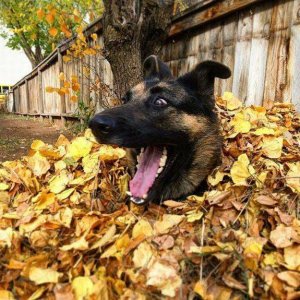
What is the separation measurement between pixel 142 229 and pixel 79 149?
5.46 ft

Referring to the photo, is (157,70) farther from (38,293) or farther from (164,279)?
(38,293)

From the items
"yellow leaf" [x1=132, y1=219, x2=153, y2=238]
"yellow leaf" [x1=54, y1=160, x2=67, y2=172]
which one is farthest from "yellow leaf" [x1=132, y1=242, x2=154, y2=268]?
"yellow leaf" [x1=54, y1=160, x2=67, y2=172]

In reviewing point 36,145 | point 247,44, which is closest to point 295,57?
point 247,44

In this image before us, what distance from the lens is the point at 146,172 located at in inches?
109

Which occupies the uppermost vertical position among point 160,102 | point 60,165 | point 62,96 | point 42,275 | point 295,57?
point 295,57

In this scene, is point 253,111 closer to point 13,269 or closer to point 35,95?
point 13,269

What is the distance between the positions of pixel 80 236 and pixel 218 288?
891 millimetres

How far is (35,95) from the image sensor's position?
61.8 ft

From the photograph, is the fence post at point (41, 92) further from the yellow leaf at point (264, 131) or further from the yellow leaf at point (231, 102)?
the yellow leaf at point (264, 131)

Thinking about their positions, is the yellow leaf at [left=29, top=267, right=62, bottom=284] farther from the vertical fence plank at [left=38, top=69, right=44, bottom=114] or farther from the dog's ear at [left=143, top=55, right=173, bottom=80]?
the vertical fence plank at [left=38, top=69, right=44, bottom=114]

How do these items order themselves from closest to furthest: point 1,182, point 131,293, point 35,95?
point 131,293
point 1,182
point 35,95

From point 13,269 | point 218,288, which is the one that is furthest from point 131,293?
point 13,269

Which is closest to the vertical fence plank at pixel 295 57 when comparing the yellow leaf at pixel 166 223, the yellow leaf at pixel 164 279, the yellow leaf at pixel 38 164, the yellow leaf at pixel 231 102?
the yellow leaf at pixel 231 102

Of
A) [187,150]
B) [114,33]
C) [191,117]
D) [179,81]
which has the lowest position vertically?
[187,150]
